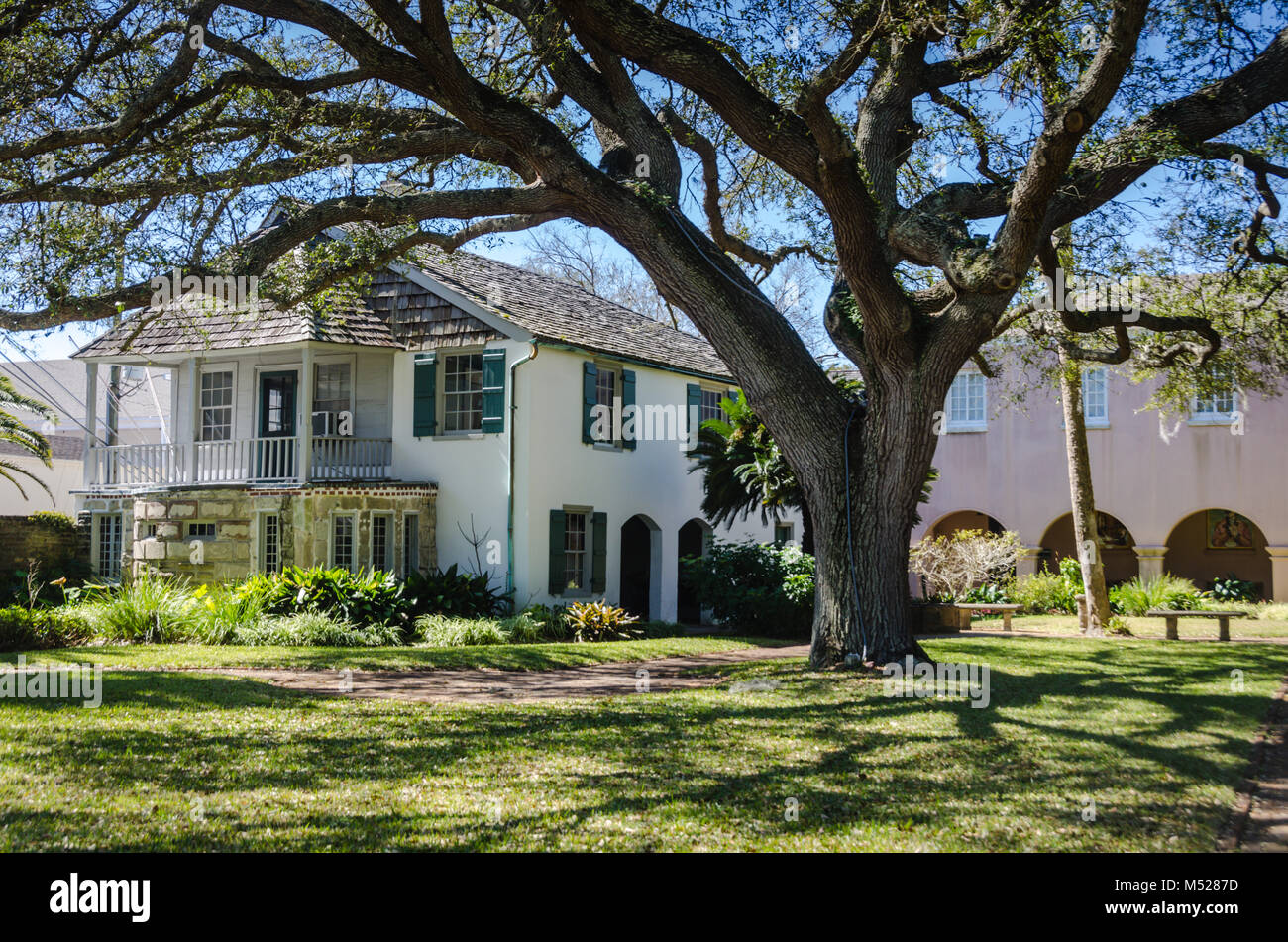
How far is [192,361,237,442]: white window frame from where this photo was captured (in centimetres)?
2102

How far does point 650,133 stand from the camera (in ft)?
40.6

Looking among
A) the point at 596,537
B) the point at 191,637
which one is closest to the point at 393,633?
the point at 191,637

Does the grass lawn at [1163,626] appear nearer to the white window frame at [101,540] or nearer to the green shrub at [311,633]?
the green shrub at [311,633]

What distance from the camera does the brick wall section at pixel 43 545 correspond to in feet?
65.1

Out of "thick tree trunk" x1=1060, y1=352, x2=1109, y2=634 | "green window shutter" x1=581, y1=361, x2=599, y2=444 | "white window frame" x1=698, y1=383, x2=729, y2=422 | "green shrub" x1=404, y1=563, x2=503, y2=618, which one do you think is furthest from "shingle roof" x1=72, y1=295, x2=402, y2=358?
"thick tree trunk" x1=1060, y1=352, x2=1109, y2=634

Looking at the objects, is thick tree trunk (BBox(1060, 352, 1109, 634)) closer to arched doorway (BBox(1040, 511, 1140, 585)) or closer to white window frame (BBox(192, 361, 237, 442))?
arched doorway (BBox(1040, 511, 1140, 585))

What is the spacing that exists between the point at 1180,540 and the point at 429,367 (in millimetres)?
20395

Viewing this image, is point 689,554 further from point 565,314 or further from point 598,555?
point 565,314

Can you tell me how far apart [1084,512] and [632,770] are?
14.1m

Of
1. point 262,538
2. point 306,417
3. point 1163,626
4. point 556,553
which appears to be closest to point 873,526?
point 556,553

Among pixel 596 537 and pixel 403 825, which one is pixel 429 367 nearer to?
pixel 596 537

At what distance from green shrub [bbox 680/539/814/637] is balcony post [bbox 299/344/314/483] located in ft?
22.5

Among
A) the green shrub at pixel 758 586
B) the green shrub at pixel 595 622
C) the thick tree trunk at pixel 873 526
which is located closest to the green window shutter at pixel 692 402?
the green shrub at pixel 758 586

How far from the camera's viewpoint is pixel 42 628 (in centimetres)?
1412
